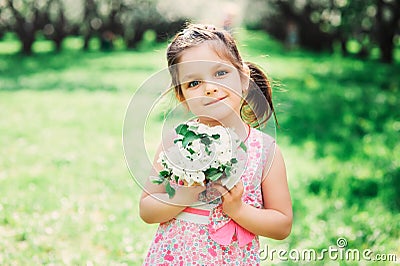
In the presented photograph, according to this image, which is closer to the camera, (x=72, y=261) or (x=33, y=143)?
(x=72, y=261)

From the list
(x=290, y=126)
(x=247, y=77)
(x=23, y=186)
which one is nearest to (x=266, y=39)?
(x=290, y=126)

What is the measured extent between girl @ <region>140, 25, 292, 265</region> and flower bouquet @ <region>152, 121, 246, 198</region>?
0.42 feet

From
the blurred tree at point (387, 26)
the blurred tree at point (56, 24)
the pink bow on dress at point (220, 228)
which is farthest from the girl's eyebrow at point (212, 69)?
the blurred tree at point (56, 24)

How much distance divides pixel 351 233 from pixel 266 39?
23401 millimetres

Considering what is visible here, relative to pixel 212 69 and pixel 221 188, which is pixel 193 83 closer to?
pixel 212 69

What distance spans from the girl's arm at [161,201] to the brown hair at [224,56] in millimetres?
341

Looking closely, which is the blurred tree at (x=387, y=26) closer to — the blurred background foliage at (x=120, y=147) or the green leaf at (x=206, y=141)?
the blurred background foliage at (x=120, y=147)

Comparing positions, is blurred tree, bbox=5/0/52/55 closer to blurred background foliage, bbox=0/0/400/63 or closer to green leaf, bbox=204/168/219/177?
blurred background foliage, bbox=0/0/400/63

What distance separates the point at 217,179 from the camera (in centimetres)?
180

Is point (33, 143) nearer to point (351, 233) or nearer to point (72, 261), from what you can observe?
point (72, 261)

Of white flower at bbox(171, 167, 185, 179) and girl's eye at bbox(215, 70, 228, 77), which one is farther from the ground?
girl's eye at bbox(215, 70, 228, 77)

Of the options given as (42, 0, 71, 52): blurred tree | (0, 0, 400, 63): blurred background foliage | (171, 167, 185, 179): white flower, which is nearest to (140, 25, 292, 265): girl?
(171, 167, 185, 179): white flower

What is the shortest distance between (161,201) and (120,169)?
4134 millimetres

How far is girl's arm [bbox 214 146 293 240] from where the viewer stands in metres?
1.94
